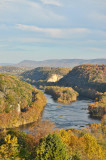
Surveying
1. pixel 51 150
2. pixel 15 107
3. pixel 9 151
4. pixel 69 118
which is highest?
pixel 51 150

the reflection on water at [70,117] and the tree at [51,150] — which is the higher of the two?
the tree at [51,150]

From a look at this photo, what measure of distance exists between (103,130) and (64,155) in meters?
47.9

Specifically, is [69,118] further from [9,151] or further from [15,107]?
[9,151]

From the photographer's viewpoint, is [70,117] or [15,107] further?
[15,107]

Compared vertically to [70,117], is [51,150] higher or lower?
higher

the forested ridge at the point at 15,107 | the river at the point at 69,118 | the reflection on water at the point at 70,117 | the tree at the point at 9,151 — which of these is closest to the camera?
the tree at the point at 9,151

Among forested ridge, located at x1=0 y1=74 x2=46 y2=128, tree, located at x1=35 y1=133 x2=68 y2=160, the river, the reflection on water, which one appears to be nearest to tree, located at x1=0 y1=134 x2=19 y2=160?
tree, located at x1=35 y1=133 x2=68 y2=160

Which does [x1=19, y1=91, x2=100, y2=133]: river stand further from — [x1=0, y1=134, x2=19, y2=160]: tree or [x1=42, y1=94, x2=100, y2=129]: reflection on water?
[x1=0, y1=134, x2=19, y2=160]: tree

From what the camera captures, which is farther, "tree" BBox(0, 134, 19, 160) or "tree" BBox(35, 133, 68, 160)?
"tree" BBox(35, 133, 68, 160)

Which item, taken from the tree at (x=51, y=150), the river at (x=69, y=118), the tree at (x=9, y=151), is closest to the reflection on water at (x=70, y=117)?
the river at (x=69, y=118)

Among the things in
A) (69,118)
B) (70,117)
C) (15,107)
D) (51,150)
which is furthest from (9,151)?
(15,107)

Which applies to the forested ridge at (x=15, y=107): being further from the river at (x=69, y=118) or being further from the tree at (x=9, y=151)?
the tree at (x=9, y=151)

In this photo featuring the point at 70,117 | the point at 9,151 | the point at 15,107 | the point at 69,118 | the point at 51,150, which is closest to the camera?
the point at 9,151

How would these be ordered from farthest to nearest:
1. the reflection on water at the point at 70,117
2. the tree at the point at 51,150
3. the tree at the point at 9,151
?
the reflection on water at the point at 70,117, the tree at the point at 51,150, the tree at the point at 9,151
